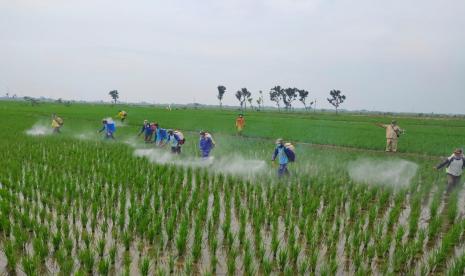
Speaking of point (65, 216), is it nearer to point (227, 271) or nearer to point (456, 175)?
point (227, 271)

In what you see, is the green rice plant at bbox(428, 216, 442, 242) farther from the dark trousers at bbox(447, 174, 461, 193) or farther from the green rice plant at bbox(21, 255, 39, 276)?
the green rice plant at bbox(21, 255, 39, 276)

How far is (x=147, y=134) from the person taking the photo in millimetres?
17531

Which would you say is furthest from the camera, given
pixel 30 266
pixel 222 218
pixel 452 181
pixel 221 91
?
pixel 221 91

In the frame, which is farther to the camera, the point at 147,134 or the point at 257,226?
the point at 147,134

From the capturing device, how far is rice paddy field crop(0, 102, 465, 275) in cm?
488

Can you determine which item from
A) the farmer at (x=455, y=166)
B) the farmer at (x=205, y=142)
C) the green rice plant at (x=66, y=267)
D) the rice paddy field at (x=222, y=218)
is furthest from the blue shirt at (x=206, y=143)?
the green rice plant at (x=66, y=267)

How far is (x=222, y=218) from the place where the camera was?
22.6ft

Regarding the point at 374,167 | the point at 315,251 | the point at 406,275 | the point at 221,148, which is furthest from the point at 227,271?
the point at 221,148

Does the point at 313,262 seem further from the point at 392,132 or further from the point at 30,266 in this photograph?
the point at 392,132

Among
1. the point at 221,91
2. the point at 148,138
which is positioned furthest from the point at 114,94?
the point at 148,138

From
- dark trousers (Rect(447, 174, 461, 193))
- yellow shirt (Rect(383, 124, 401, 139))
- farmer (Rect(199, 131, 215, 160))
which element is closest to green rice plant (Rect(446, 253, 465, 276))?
dark trousers (Rect(447, 174, 461, 193))

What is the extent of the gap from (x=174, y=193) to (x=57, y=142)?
34.8ft

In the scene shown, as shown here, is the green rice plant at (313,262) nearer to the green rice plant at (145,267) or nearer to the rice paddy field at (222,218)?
the rice paddy field at (222,218)

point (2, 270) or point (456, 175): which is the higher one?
point (456, 175)
